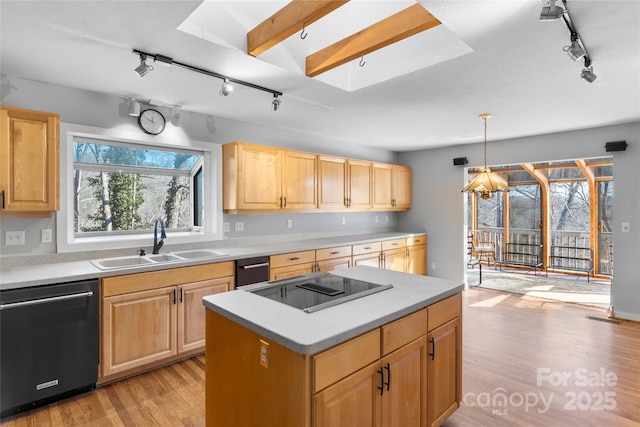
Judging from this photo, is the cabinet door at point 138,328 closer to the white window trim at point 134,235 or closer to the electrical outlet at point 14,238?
the white window trim at point 134,235

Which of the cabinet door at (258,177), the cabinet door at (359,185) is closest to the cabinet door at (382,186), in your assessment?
Answer: the cabinet door at (359,185)

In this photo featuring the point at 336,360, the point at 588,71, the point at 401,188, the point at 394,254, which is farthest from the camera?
the point at 401,188

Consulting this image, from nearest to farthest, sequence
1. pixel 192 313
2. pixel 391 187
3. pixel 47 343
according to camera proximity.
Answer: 1. pixel 47 343
2. pixel 192 313
3. pixel 391 187

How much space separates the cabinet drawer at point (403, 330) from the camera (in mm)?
1602

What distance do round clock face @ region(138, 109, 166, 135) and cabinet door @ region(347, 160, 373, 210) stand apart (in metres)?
2.48

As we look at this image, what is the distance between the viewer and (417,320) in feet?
5.87

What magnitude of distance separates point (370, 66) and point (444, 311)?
1925mm

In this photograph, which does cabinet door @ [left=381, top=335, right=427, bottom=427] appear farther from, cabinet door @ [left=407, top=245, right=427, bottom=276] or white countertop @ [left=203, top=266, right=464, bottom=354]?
cabinet door @ [left=407, top=245, right=427, bottom=276]

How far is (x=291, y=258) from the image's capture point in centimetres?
373

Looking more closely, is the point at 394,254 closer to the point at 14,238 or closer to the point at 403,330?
the point at 403,330

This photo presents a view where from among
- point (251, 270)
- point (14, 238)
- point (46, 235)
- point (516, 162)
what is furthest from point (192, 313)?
point (516, 162)

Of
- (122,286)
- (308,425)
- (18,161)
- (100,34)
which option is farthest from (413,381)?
(18,161)

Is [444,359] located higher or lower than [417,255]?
lower

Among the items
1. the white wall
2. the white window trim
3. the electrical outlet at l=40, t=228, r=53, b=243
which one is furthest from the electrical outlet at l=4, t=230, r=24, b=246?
the white wall
